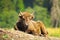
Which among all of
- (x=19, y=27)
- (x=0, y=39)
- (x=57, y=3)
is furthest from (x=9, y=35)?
(x=57, y=3)

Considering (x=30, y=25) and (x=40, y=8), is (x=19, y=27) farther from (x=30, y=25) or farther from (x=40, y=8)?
(x=40, y=8)

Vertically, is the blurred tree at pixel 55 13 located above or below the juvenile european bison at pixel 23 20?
below

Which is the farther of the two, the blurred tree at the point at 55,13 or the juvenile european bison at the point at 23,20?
the blurred tree at the point at 55,13

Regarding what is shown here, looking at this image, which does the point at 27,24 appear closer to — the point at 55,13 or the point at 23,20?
the point at 23,20

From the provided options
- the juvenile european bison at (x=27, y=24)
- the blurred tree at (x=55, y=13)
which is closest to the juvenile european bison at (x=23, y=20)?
the juvenile european bison at (x=27, y=24)

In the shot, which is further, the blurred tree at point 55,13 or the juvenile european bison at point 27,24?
the blurred tree at point 55,13

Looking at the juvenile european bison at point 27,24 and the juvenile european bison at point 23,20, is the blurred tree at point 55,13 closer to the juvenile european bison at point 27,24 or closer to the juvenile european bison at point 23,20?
the juvenile european bison at point 27,24

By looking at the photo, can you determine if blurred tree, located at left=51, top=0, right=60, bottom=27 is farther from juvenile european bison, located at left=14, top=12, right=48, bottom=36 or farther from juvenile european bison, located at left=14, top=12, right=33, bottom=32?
juvenile european bison, located at left=14, top=12, right=33, bottom=32

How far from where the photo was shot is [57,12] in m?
35.5

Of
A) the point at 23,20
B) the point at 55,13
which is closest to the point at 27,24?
the point at 23,20

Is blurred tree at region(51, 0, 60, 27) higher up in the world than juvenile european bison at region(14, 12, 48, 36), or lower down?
lower down

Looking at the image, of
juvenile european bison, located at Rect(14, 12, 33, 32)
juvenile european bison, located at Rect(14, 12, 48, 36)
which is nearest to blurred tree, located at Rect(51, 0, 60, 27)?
juvenile european bison, located at Rect(14, 12, 48, 36)

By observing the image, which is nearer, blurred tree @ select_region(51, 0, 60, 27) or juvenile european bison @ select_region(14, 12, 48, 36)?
juvenile european bison @ select_region(14, 12, 48, 36)

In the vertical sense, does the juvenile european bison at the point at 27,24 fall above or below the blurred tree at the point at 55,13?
above
